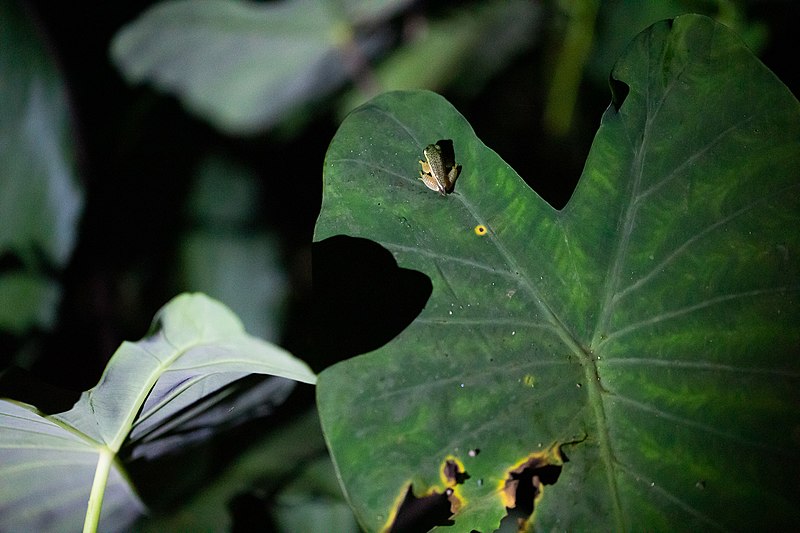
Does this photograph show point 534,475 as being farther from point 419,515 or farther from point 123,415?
point 419,515

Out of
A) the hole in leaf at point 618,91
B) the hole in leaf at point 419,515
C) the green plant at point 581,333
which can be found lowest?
the hole in leaf at point 419,515

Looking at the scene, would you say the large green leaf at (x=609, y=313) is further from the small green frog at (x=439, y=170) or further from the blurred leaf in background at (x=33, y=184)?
the blurred leaf in background at (x=33, y=184)

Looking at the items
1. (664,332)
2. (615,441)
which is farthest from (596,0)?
(615,441)

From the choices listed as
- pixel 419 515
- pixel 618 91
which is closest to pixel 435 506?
pixel 419 515

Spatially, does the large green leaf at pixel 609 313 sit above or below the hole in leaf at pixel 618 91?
below

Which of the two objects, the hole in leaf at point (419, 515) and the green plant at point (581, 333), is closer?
the green plant at point (581, 333)

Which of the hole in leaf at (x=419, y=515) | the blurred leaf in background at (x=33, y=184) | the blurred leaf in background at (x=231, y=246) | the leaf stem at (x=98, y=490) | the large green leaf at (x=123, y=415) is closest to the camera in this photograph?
the large green leaf at (x=123, y=415)

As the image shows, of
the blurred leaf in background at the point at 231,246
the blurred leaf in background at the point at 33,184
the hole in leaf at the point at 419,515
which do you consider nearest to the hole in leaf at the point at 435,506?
the hole in leaf at the point at 419,515
